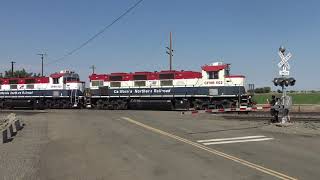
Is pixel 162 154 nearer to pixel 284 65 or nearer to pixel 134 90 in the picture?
pixel 284 65

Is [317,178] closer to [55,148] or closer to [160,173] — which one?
[160,173]

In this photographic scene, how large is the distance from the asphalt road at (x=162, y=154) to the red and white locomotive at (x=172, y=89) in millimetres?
16078

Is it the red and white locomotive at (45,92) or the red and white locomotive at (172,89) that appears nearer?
the red and white locomotive at (172,89)

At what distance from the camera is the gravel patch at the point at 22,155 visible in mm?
13272

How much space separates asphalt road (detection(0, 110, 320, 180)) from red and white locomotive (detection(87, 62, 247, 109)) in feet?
52.8

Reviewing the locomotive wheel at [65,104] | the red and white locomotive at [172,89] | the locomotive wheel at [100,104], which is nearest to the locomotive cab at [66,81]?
the locomotive wheel at [65,104]

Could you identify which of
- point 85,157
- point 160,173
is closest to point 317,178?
point 160,173

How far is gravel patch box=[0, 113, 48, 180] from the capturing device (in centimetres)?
1327

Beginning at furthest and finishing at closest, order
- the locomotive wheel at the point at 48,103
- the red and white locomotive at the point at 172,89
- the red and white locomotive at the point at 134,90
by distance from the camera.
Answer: the locomotive wheel at the point at 48,103 → the red and white locomotive at the point at 134,90 → the red and white locomotive at the point at 172,89

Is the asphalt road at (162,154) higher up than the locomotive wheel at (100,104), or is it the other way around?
the locomotive wheel at (100,104)

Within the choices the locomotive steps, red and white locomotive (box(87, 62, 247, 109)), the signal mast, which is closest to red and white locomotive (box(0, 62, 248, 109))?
red and white locomotive (box(87, 62, 247, 109))

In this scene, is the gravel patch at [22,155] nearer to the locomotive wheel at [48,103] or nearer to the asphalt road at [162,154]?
the asphalt road at [162,154]

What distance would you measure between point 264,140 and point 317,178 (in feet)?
28.2

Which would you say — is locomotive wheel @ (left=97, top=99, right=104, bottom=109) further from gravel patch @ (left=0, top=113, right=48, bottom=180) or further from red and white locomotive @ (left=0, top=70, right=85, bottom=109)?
gravel patch @ (left=0, top=113, right=48, bottom=180)
